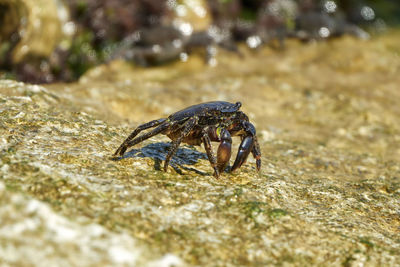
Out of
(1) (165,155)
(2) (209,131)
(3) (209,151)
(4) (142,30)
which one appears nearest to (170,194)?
(3) (209,151)

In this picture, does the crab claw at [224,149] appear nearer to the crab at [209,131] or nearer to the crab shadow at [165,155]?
the crab at [209,131]

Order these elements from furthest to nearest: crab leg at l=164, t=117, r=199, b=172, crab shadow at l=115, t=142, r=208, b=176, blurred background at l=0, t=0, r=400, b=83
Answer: blurred background at l=0, t=0, r=400, b=83 < crab shadow at l=115, t=142, r=208, b=176 < crab leg at l=164, t=117, r=199, b=172

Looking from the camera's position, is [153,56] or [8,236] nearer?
[8,236]

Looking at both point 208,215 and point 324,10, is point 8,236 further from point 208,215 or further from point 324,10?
point 324,10

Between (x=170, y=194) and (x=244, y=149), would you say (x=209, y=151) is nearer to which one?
(x=244, y=149)

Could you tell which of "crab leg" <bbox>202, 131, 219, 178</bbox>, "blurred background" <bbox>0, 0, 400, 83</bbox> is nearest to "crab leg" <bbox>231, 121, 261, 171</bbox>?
"crab leg" <bbox>202, 131, 219, 178</bbox>

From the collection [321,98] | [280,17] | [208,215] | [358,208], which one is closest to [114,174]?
[208,215]

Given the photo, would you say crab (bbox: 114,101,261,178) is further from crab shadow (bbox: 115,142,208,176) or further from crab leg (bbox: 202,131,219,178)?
crab shadow (bbox: 115,142,208,176)
